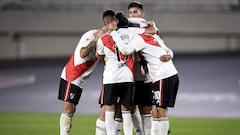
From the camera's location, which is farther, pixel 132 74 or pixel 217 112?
pixel 217 112

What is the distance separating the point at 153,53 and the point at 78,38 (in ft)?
31.9

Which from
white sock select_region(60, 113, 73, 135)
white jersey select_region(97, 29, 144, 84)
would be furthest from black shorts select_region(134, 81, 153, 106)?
white sock select_region(60, 113, 73, 135)

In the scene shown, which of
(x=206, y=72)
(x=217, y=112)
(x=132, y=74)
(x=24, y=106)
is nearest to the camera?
(x=132, y=74)

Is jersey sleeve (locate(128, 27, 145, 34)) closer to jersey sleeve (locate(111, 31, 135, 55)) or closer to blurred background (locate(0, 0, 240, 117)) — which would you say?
jersey sleeve (locate(111, 31, 135, 55))

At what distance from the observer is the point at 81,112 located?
48.5 ft

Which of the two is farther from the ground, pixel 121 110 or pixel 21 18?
pixel 21 18

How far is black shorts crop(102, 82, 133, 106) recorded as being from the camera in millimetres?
7695

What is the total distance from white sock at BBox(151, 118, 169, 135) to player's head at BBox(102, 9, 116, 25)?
1303 millimetres

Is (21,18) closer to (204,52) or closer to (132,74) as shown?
(204,52)

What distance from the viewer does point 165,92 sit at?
7785 millimetres

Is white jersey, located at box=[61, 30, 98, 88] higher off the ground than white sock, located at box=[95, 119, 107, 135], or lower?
higher

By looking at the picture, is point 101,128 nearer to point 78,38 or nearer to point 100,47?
point 100,47

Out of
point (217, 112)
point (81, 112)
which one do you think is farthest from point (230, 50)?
point (81, 112)

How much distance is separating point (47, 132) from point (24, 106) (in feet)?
14.5
